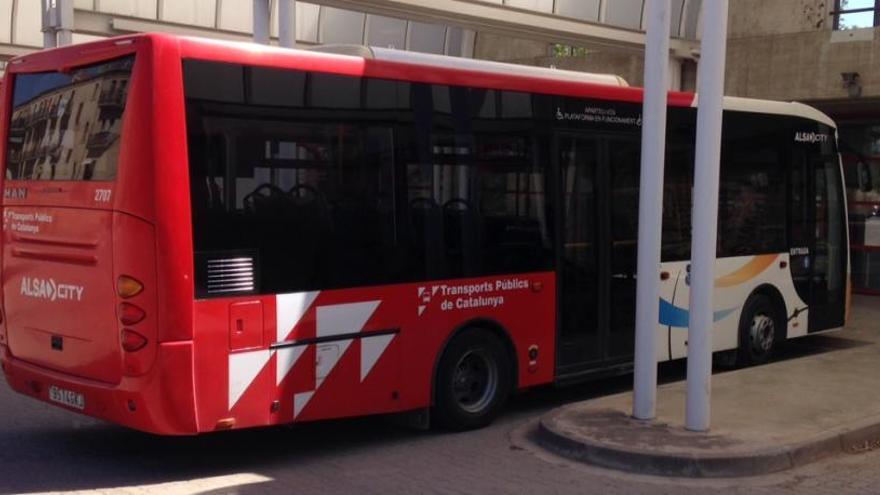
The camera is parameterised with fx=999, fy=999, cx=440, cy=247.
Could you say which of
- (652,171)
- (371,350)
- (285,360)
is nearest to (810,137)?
(652,171)

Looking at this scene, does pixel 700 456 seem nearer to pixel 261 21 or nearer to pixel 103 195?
pixel 103 195

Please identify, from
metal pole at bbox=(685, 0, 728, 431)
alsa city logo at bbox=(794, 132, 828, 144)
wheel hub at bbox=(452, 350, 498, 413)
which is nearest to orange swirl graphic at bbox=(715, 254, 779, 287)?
alsa city logo at bbox=(794, 132, 828, 144)

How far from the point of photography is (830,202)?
485 inches

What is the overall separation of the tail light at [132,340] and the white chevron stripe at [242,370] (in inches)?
23.3

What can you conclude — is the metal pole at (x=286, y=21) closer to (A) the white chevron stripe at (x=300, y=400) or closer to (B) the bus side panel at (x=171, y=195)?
(B) the bus side panel at (x=171, y=195)

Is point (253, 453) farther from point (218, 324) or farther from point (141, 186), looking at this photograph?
point (141, 186)

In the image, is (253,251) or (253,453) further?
(253,453)

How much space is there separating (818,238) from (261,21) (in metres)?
7.29

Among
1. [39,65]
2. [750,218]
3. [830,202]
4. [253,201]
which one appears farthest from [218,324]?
[830,202]

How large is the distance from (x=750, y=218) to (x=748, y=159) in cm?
67

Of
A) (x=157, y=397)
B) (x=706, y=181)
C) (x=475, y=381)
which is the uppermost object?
(x=706, y=181)

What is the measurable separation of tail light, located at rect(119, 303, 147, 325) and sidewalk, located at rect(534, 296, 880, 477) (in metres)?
3.29

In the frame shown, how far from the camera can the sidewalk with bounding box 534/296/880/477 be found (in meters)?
7.16

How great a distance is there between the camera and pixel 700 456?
23.3 feet
